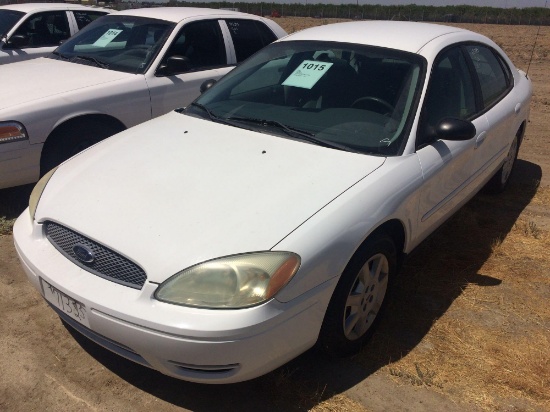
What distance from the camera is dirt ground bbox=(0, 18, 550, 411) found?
273cm

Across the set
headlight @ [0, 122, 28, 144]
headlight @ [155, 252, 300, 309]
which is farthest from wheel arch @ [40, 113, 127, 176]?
headlight @ [155, 252, 300, 309]

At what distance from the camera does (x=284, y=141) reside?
3.26m

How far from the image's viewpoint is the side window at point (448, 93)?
136 inches

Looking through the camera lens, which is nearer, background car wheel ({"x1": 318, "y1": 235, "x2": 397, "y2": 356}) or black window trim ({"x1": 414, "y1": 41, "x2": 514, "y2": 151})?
background car wheel ({"x1": 318, "y1": 235, "x2": 397, "y2": 356})

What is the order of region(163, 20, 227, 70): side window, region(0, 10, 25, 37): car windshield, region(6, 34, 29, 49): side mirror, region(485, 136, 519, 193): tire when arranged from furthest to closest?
region(0, 10, 25, 37): car windshield → region(6, 34, 29, 49): side mirror → region(163, 20, 227, 70): side window → region(485, 136, 519, 193): tire

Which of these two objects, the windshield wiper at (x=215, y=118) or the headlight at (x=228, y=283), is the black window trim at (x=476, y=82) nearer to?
the windshield wiper at (x=215, y=118)

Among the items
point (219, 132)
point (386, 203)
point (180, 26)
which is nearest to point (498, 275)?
point (386, 203)

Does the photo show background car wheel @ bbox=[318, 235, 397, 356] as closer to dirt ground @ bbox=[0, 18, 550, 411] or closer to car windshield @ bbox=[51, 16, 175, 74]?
dirt ground @ bbox=[0, 18, 550, 411]

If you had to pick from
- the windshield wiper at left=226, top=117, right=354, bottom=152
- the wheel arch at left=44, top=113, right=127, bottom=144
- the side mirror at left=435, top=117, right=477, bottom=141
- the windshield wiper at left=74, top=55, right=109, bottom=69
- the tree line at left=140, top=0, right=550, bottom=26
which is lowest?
the tree line at left=140, top=0, right=550, bottom=26

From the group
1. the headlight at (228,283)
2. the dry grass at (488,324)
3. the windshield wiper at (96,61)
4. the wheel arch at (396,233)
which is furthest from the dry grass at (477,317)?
the windshield wiper at (96,61)

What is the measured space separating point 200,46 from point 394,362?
3.85m

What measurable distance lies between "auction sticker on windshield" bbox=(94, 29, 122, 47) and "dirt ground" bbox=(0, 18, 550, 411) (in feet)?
7.66

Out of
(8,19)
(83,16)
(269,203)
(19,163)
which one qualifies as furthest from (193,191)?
(8,19)

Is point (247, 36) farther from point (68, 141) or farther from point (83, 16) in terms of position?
point (83, 16)
